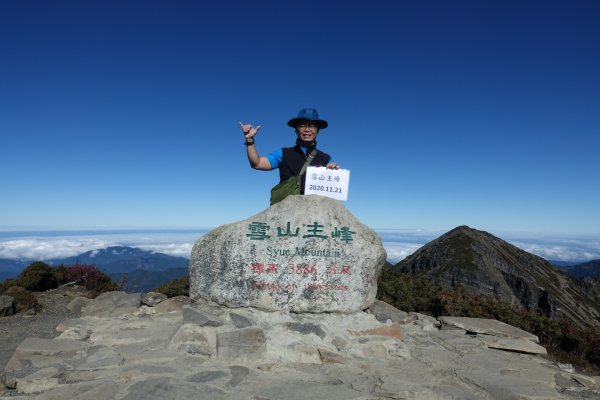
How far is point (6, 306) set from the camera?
10.6 m

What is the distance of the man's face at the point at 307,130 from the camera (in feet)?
22.8

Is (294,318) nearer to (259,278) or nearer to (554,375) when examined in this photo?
(259,278)

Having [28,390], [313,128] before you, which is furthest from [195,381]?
[313,128]

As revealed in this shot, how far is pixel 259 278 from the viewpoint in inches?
268

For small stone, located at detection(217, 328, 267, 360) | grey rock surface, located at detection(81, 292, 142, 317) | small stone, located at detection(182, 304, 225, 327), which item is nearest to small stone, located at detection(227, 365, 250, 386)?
small stone, located at detection(217, 328, 267, 360)

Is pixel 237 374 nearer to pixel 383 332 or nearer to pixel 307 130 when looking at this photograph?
pixel 383 332

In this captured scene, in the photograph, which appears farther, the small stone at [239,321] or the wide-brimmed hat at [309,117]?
the wide-brimmed hat at [309,117]

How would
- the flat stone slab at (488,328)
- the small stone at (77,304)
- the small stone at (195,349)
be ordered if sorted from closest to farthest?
1. the small stone at (195,349)
2. the flat stone slab at (488,328)
3. the small stone at (77,304)

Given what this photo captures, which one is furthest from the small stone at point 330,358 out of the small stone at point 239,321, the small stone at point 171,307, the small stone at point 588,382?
the small stone at point 171,307

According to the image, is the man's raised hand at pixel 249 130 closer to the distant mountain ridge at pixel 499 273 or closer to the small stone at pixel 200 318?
the small stone at pixel 200 318

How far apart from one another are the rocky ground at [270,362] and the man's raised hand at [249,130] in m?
2.99

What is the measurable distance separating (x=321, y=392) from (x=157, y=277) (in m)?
180

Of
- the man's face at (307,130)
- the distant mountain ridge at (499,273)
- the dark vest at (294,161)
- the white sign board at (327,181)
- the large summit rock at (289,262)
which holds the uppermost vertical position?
the man's face at (307,130)

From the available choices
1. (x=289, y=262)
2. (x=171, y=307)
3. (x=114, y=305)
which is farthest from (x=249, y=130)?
(x=114, y=305)
